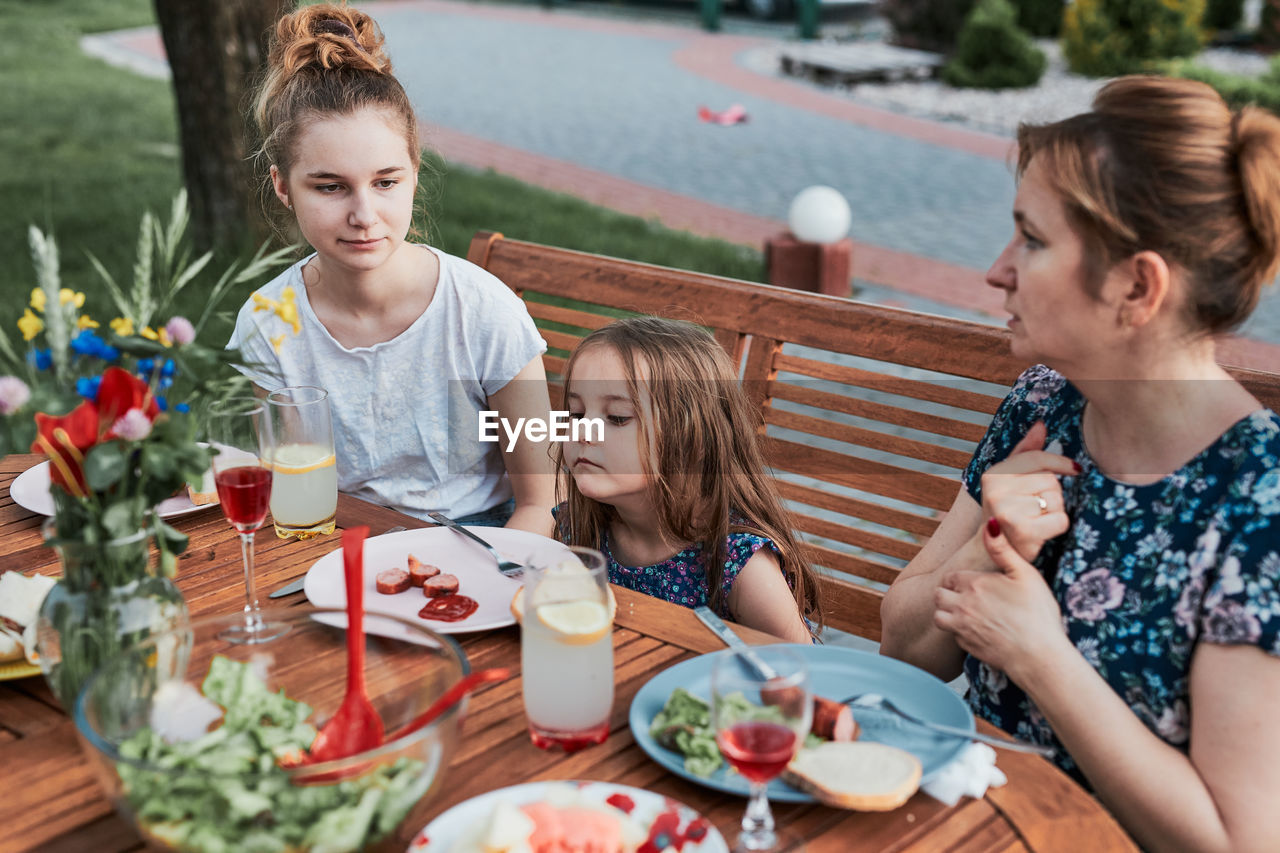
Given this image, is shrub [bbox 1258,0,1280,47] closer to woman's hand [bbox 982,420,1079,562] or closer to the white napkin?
woman's hand [bbox 982,420,1079,562]

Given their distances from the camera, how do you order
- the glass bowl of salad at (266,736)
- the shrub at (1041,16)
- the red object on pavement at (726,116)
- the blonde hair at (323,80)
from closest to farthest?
the glass bowl of salad at (266,736) < the blonde hair at (323,80) < the red object on pavement at (726,116) < the shrub at (1041,16)

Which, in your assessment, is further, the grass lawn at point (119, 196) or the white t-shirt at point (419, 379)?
the grass lawn at point (119, 196)

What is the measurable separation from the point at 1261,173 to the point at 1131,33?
12649mm

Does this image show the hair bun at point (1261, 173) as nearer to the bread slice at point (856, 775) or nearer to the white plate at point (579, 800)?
the bread slice at point (856, 775)

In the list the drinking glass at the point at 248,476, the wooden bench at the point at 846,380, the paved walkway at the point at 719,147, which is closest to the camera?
the drinking glass at the point at 248,476

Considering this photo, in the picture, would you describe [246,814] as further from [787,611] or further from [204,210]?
[204,210]

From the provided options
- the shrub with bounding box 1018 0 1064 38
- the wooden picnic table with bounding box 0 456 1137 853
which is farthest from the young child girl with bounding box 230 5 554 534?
the shrub with bounding box 1018 0 1064 38

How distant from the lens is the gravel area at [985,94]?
38.4 feet

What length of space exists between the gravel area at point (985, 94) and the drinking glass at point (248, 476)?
10186mm

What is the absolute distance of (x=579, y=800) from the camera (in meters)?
1.34

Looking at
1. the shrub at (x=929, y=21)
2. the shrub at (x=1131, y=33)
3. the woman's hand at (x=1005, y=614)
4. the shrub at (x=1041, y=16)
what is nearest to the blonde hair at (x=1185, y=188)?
the woman's hand at (x=1005, y=614)

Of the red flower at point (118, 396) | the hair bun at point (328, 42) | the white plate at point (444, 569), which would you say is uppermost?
the hair bun at point (328, 42)

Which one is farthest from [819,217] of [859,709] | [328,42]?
[859,709]

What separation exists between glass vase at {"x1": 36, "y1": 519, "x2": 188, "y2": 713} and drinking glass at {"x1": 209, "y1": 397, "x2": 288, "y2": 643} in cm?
12
